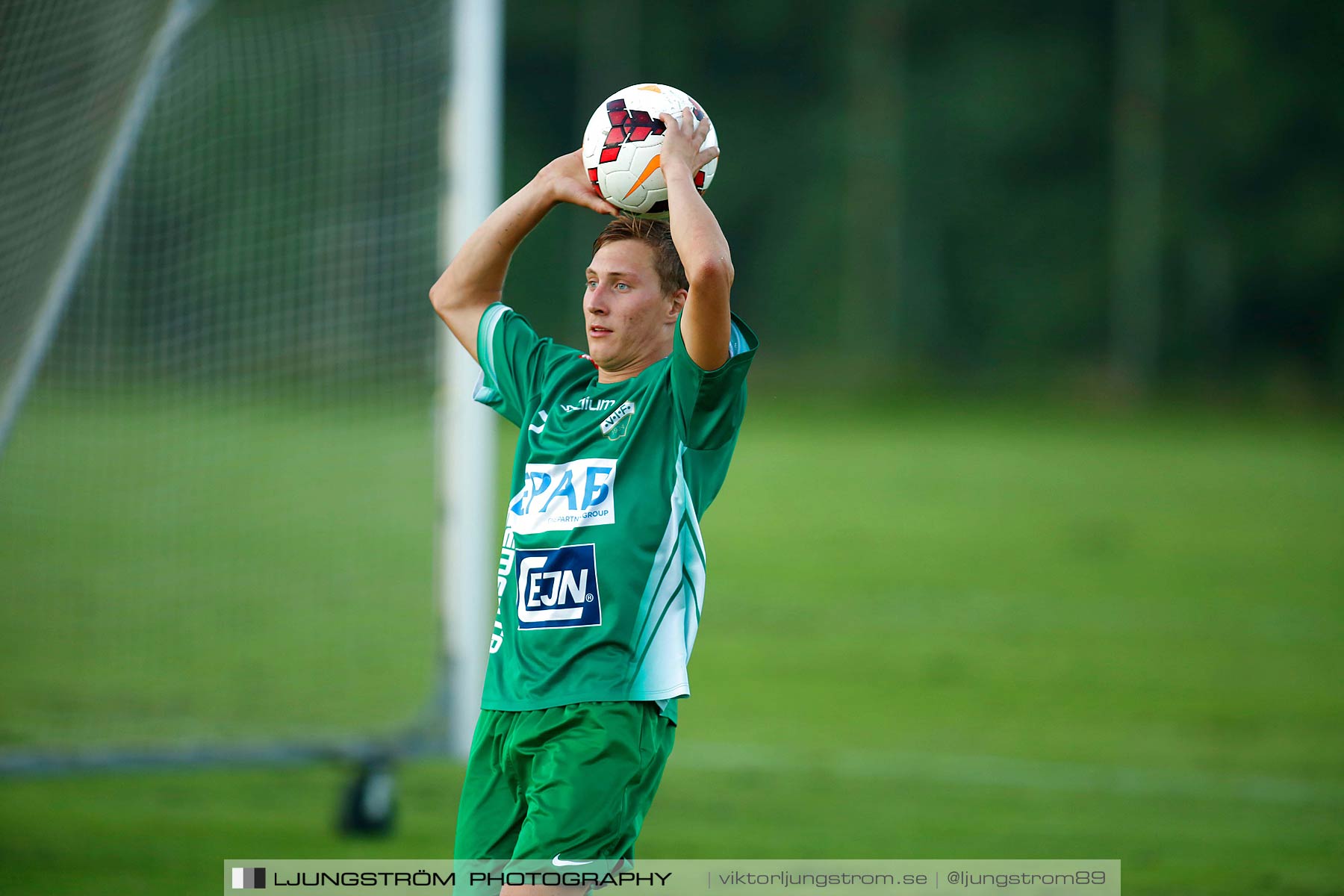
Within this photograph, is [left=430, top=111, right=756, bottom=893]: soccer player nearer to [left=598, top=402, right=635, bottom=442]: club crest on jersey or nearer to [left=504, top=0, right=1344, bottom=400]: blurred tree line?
[left=598, top=402, right=635, bottom=442]: club crest on jersey

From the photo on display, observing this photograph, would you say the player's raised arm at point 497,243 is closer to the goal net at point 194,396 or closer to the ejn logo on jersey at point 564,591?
the ejn logo on jersey at point 564,591

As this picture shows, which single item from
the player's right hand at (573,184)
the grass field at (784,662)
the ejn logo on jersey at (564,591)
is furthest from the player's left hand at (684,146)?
the grass field at (784,662)

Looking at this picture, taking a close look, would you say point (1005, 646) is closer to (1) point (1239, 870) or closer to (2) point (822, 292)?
(1) point (1239, 870)

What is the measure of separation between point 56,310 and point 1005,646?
6941 millimetres

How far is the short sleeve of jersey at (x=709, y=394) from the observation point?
10.5 ft

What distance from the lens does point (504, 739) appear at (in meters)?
3.29

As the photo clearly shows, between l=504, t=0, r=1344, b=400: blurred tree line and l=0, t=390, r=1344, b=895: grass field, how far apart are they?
43.7 ft

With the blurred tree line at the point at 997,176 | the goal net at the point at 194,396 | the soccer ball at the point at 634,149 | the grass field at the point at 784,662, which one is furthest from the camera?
the blurred tree line at the point at 997,176

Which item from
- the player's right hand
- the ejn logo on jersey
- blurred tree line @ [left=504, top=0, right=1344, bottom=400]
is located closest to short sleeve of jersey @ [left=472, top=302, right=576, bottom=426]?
the player's right hand

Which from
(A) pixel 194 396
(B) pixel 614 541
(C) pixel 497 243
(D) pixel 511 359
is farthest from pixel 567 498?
(A) pixel 194 396

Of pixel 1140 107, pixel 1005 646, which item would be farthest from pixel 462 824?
pixel 1140 107

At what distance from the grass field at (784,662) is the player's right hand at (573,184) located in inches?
114

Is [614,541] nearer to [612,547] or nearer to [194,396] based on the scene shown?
[612,547]

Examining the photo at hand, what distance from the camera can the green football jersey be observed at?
10.6 feet
